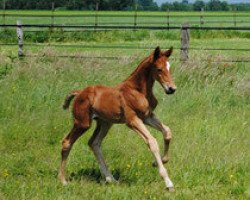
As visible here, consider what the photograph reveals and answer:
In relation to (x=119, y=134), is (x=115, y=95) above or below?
above

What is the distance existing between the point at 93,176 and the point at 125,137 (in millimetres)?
1226

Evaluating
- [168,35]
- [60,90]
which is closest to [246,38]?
[168,35]

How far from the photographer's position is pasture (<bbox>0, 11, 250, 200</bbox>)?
605 centimetres

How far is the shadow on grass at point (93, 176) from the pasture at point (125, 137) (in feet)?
0.04

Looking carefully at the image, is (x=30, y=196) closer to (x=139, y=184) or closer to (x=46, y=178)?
(x=46, y=178)

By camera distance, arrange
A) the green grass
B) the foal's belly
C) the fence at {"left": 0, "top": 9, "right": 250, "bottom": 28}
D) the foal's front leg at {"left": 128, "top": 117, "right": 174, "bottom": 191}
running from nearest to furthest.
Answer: the foal's front leg at {"left": 128, "top": 117, "right": 174, "bottom": 191}
the green grass
the foal's belly
the fence at {"left": 0, "top": 9, "right": 250, "bottom": 28}

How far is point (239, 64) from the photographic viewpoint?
13023 mm

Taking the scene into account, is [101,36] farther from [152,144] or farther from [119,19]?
[119,19]

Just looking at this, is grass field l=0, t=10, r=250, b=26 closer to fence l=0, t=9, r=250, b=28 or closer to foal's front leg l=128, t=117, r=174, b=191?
fence l=0, t=9, r=250, b=28

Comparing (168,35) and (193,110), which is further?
(168,35)

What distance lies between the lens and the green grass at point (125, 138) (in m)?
6.04

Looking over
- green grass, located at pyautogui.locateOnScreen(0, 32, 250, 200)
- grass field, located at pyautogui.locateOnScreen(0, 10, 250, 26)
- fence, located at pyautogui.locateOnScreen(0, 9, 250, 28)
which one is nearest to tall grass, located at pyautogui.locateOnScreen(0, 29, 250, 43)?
fence, located at pyautogui.locateOnScreen(0, 9, 250, 28)

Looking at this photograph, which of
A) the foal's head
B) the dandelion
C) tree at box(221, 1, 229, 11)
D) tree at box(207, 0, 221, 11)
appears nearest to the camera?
the foal's head

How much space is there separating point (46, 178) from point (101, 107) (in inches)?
41.3
